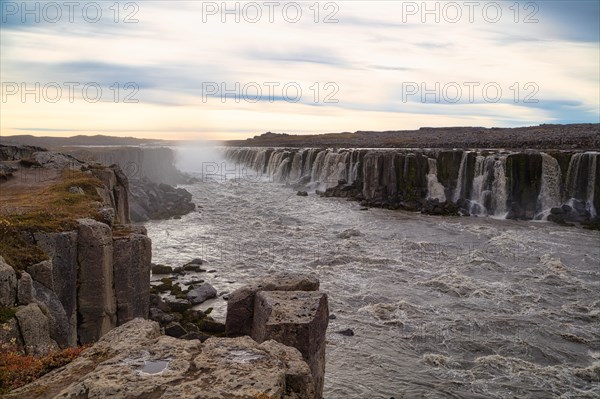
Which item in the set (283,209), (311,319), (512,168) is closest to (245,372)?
(311,319)

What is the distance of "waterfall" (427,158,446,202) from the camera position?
49.0m

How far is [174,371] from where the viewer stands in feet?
22.5

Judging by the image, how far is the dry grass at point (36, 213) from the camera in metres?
11.8

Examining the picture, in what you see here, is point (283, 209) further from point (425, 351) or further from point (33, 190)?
point (425, 351)

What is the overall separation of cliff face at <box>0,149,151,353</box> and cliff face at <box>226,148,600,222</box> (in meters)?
33.8

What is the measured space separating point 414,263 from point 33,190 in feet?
61.2

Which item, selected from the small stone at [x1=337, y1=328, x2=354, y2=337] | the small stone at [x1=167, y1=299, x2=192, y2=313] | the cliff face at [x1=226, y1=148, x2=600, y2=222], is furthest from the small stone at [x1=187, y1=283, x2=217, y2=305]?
the cliff face at [x1=226, y1=148, x2=600, y2=222]

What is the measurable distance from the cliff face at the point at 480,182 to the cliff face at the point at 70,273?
33837 millimetres

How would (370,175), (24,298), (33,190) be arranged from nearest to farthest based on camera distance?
(24,298) < (33,190) < (370,175)

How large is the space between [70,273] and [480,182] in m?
40.7

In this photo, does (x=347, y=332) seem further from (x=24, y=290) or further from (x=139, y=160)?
(x=139, y=160)

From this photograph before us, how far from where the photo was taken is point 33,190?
20562mm

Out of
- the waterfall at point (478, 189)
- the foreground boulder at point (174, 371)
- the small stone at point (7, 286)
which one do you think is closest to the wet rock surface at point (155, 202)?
the waterfall at point (478, 189)

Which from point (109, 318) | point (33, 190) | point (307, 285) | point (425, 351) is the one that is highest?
point (33, 190)
